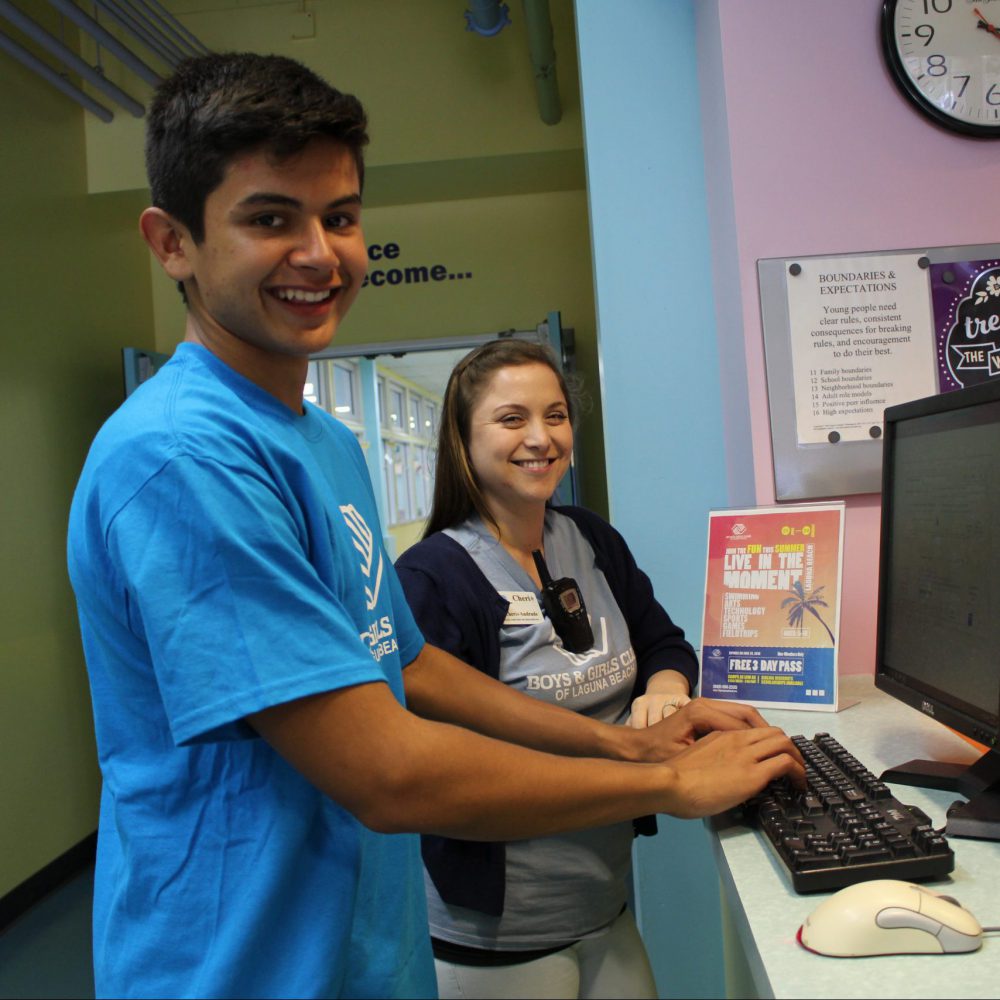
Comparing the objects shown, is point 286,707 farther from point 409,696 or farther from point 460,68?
point 460,68

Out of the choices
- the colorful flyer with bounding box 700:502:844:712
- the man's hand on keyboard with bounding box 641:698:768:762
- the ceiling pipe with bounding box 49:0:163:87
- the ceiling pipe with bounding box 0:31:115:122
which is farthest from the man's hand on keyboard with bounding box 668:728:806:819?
the ceiling pipe with bounding box 0:31:115:122

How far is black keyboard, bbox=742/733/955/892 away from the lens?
2.91ft

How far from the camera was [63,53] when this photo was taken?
12.1 ft

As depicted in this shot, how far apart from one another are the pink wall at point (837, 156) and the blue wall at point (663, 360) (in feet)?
0.68

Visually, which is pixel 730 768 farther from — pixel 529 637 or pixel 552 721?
pixel 529 637

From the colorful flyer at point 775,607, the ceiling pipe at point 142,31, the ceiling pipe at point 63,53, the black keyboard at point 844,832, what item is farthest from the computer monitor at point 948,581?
the ceiling pipe at point 63,53

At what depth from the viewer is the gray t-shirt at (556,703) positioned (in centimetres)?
136

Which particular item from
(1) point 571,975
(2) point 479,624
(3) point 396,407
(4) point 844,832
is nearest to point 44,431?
(2) point 479,624

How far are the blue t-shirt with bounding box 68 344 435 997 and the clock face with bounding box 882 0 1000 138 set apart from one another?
1.60 m

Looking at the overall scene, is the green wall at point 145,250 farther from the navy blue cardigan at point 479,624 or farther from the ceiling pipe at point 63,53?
the navy blue cardigan at point 479,624

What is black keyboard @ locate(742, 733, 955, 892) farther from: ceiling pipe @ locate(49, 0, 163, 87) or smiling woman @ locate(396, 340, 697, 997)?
ceiling pipe @ locate(49, 0, 163, 87)

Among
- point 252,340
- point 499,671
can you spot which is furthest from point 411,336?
point 252,340

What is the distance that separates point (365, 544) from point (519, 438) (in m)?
0.66

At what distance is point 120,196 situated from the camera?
16.3 feet
